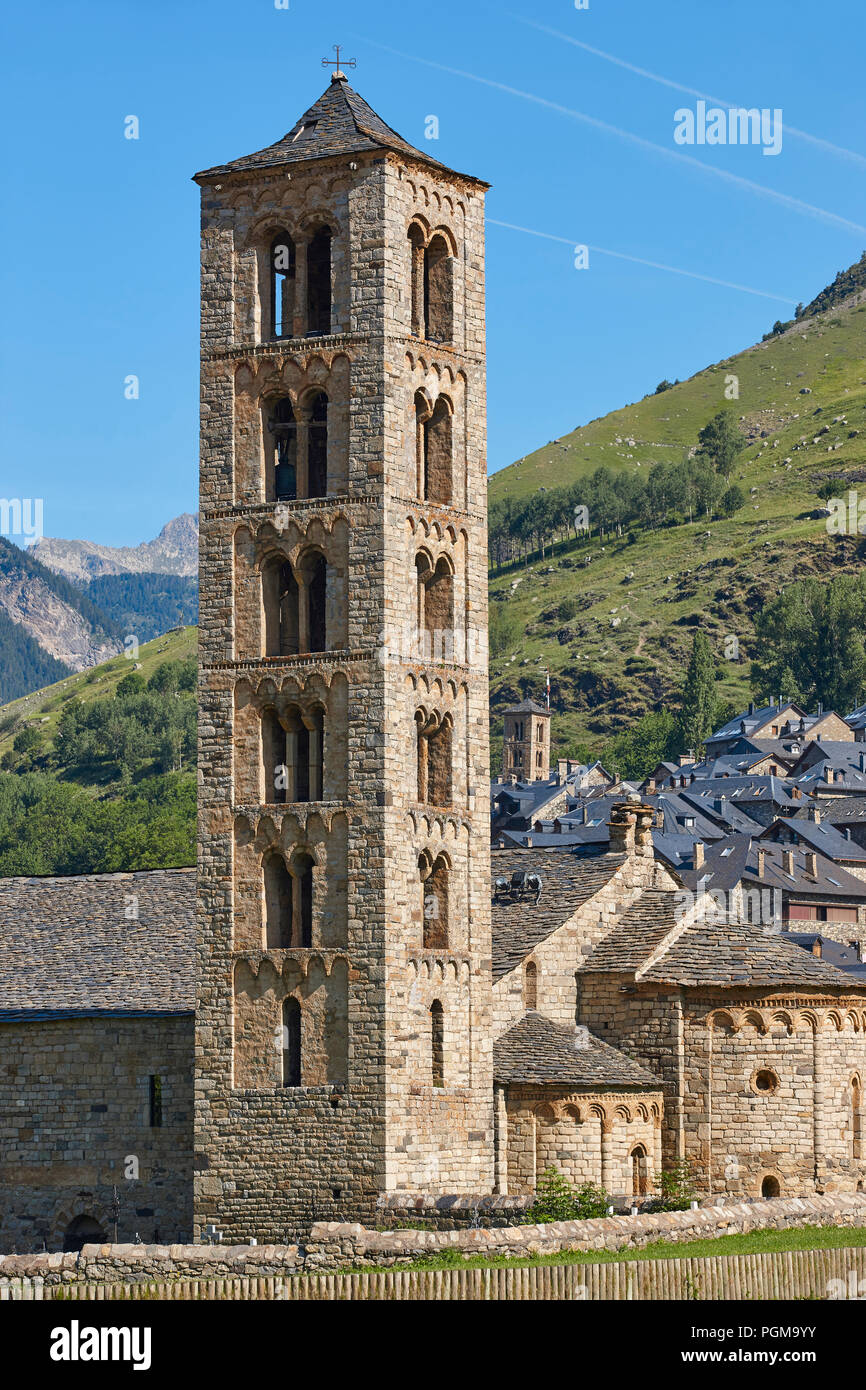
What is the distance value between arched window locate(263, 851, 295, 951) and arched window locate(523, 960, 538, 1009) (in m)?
6.74

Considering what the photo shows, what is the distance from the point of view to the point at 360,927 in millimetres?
45125

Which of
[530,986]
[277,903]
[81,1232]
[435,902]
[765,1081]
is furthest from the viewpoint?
[530,986]

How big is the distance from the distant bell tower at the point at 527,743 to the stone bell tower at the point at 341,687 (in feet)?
478

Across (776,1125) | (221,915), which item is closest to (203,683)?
(221,915)

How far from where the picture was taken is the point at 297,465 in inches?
1866

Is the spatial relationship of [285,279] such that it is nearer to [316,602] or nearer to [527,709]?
[316,602]

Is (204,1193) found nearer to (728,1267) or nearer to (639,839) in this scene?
(639,839)

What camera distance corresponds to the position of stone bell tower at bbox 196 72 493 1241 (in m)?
45.2

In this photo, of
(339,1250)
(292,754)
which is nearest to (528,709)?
(292,754)

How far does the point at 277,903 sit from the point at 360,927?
2108 mm

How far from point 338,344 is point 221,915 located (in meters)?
11.7

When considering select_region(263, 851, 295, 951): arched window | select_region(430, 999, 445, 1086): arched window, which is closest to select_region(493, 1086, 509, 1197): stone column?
select_region(430, 999, 445, 1086): arched window

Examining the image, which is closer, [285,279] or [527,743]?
[285,279]

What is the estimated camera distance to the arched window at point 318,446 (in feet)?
156
